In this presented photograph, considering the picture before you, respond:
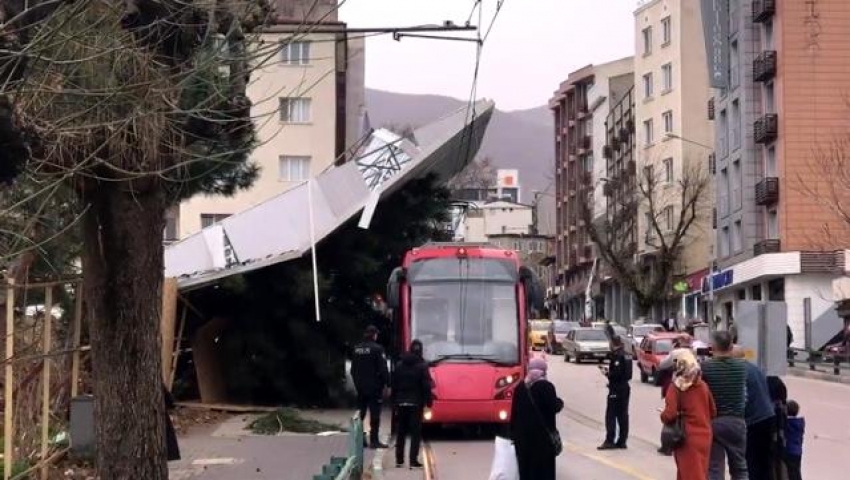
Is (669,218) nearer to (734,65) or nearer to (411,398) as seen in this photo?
(734,65)

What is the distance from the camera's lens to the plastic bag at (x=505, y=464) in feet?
35.6

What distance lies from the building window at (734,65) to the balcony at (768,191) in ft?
20.2

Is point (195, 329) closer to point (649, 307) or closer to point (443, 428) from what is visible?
point (443, 428)

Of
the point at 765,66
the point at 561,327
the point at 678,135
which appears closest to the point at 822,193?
the point at 765,66

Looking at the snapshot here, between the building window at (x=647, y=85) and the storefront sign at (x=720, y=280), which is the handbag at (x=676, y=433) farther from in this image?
the building window at (x=647, y=85)

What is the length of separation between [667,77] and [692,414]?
222 feet

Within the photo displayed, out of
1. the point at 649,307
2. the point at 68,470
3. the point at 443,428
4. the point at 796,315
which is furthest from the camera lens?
the point at 649,307

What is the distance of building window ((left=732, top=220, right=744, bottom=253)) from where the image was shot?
197 feet

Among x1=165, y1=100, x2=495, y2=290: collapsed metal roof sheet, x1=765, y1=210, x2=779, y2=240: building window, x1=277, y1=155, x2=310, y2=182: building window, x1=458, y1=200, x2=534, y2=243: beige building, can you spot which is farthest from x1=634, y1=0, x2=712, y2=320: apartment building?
x1=458, y1=200, x2=534, y2=243: beige building

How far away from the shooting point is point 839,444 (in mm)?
20766

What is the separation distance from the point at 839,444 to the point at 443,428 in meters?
7.19

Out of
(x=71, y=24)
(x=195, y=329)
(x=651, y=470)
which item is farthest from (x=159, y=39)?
(x=195, y=329)

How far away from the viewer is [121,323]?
9.45 meters

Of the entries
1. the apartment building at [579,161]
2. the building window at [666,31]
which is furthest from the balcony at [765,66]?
the apartment building at [579,161]
